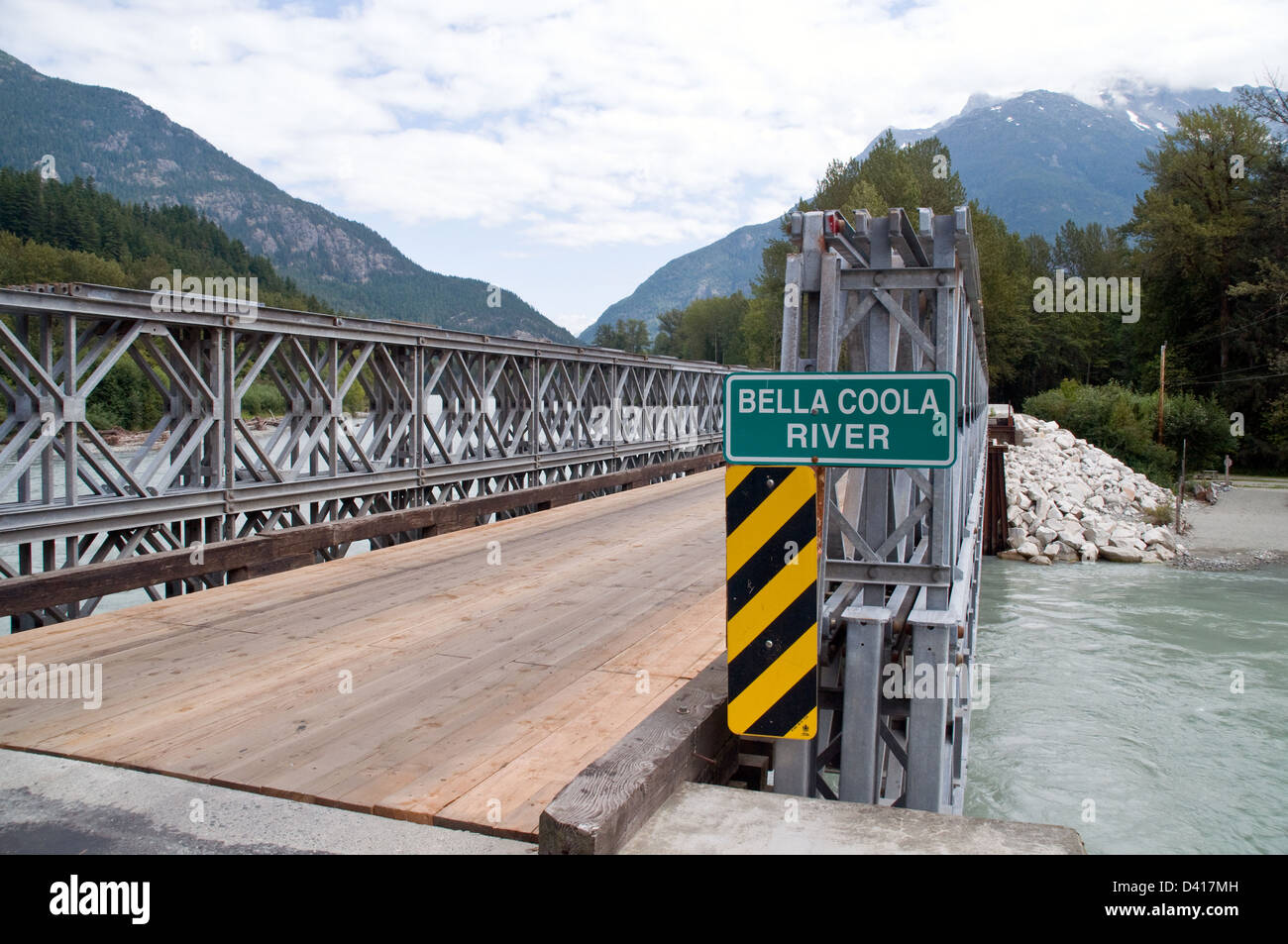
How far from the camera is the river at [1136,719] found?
353 inches

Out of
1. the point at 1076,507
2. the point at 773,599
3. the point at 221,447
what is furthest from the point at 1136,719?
the point at 1076,507

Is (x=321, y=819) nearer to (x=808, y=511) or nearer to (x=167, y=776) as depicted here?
(x=167, y=776)

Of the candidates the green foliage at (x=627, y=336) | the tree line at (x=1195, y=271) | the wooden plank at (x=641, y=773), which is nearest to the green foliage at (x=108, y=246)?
the tree line at (x=1195, y=271)

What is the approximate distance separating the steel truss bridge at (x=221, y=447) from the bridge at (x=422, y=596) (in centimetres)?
4

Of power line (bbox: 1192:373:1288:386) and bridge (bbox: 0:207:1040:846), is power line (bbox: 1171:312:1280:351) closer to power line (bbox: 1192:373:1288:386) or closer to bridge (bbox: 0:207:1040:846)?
power line (bbox: 1192:373:1288:386)

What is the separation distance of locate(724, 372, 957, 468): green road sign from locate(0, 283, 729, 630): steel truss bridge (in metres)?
5.51

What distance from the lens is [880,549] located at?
492 cm

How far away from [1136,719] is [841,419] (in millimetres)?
10000

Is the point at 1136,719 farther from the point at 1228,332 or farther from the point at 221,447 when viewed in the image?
the point at 1228,332

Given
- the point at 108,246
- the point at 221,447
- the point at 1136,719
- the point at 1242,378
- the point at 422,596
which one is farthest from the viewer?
the point at 108,246

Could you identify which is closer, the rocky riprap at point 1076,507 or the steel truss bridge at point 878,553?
the steel truss bridge at point 878,553

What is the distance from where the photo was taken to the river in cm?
898

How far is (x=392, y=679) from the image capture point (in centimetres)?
561

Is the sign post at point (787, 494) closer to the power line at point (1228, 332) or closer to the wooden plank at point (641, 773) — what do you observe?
the wooden plank at point (641, 773)
